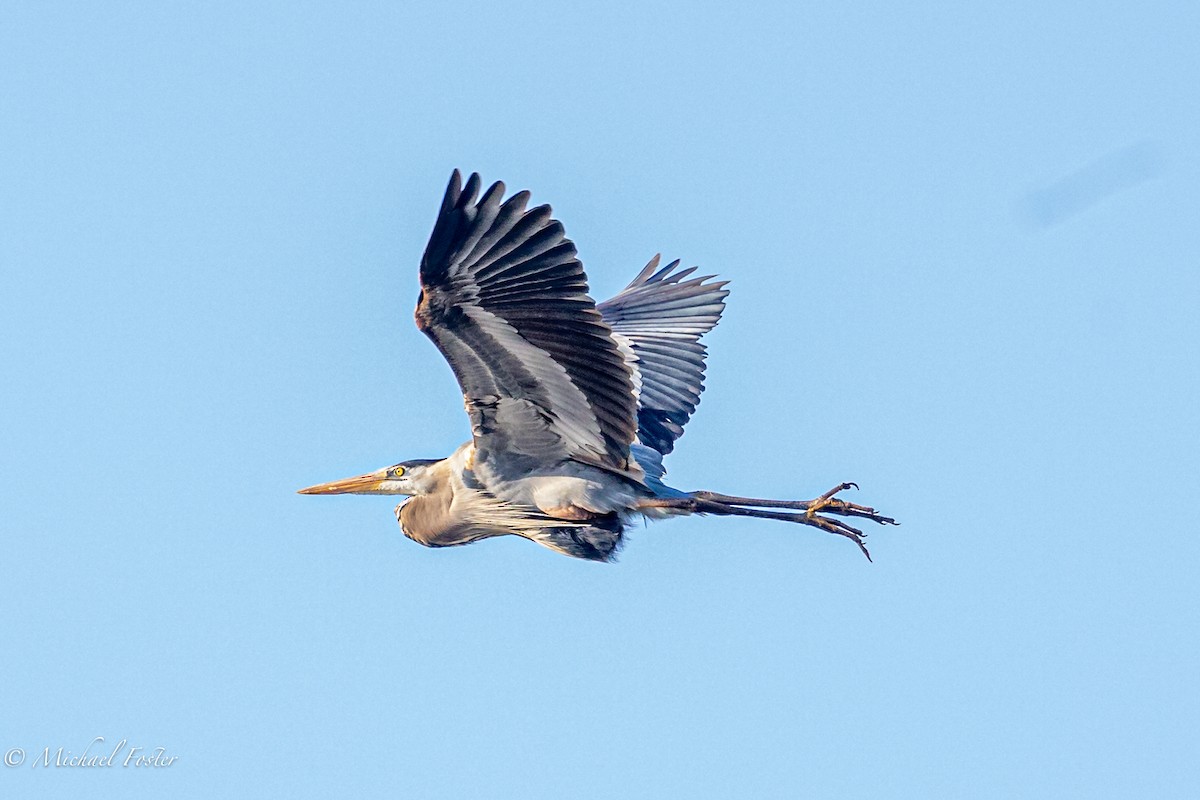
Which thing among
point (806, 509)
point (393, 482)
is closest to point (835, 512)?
point (806, 509)

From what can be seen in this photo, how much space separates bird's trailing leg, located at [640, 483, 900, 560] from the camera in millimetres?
9625

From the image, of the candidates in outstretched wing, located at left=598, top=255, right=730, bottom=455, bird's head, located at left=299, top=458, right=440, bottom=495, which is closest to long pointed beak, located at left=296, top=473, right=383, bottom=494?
bird's head, located at left=299, top=458, right=440, bottom=495

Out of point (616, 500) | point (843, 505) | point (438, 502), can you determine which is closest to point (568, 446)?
point (616, 500)

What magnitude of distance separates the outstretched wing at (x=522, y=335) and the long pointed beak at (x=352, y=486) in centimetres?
144

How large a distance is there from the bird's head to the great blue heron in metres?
0.01

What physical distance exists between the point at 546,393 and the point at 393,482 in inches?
76.1

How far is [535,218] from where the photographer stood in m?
7.93

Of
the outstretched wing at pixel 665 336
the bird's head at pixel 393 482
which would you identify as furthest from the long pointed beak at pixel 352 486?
the outstretched wing at pixel 665 336

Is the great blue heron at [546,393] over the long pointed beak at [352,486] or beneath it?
over

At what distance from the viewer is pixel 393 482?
10.5 metres

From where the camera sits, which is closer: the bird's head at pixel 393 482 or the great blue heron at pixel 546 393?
the great blue heron at pixel 546 393

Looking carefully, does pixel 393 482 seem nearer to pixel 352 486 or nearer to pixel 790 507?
pixel 352 486

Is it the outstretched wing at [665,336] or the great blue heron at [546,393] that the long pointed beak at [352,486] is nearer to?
the great blue heron at [546,393]

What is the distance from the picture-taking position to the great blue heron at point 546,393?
8070 mm
